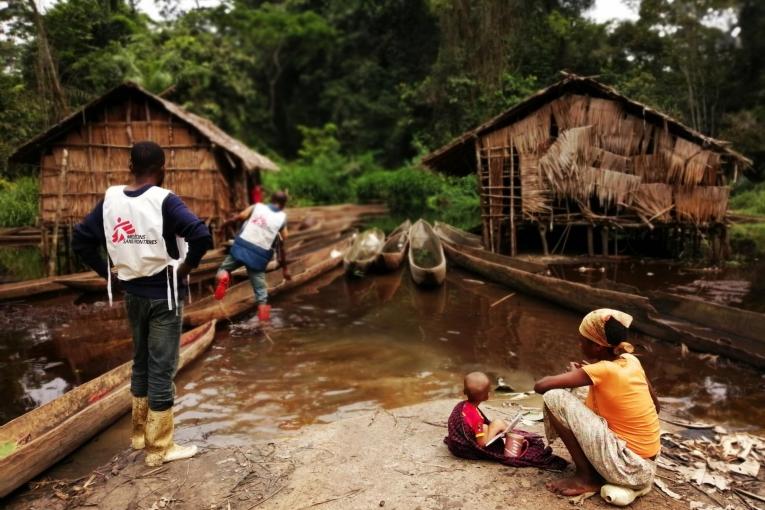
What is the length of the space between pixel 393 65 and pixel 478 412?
30.8 metres

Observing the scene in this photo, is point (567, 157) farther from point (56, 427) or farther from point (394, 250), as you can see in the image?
point (56, 427)

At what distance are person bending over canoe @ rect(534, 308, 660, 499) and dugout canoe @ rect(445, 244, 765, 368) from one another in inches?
156

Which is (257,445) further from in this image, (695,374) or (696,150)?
(696,150)

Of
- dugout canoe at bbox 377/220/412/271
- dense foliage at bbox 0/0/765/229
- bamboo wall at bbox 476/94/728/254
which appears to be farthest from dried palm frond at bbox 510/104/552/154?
dense foliage at bbox 0/0/765/229

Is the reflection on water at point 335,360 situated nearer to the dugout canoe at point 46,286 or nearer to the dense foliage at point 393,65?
the dugout canoe at point 46,286

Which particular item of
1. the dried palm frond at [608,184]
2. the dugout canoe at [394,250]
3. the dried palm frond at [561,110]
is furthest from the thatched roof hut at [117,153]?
the dried palm frond at [608,184]

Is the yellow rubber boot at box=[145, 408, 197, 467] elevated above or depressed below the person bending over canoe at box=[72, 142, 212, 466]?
below

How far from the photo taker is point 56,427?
12.5 feet

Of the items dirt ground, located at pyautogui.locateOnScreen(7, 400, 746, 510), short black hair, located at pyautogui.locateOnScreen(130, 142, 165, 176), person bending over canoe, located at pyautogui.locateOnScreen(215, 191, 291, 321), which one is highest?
short black hair, located at pyautogui.locateOnScreen(130, 142, 165, 176)

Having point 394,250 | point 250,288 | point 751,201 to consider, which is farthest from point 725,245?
point 250,288

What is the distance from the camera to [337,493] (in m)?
3.11

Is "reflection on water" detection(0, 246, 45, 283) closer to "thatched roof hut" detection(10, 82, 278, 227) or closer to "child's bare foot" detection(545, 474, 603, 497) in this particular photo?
"thatched roof hut" detection(10, 82, 278, 227)

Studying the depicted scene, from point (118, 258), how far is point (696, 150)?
40.8 feet

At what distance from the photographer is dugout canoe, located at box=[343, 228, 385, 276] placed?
1218 centimetres
